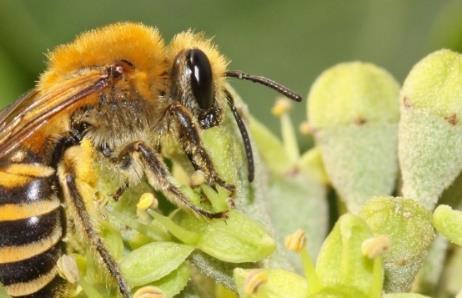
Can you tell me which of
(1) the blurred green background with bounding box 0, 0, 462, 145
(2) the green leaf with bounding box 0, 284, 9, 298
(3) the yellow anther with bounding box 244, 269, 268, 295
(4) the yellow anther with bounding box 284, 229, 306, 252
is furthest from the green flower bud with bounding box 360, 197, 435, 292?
(1) the blurred green background with bounding box 0, 0, 462, 145

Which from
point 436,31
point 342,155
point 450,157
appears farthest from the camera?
point 436,31

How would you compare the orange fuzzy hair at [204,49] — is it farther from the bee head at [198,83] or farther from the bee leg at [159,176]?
the bee leg at [159,176]

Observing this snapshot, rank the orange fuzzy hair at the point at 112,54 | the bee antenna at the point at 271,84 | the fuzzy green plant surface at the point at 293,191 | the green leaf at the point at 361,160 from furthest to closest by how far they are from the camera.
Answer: the fuzzy green plant surface at the point at 293,191 → the green leaf at the point at 361,160 → the bee antenna at the point at 271,84 → the orange fuzzy hair at the point at 112,54

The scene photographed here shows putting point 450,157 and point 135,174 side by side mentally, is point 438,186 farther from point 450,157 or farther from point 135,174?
point 135,174

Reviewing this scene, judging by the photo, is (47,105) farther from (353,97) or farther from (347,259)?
(353,97)

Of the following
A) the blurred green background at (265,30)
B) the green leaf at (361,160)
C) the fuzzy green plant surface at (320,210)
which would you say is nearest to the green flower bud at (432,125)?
the fuzzy green plant surface at (320,210)

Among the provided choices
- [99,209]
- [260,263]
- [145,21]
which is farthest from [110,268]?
[145,21]

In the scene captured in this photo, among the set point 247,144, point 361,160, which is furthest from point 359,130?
point 247,144

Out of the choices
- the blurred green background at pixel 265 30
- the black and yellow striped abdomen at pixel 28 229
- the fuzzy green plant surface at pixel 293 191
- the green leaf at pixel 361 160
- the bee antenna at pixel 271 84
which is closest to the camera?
the black and yellow striped abdomen at pixel 28 229
